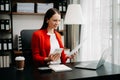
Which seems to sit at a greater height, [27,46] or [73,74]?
[27,46]

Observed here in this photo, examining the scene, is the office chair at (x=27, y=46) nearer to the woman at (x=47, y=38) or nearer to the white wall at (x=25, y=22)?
the woman at (x=47, y=38)

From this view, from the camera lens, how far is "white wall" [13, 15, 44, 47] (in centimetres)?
427

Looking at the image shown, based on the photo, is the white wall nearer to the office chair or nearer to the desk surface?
the office chair

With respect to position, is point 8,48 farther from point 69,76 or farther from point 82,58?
point 69,76

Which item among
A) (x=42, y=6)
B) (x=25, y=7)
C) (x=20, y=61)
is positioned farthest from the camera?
(x=42, y=6)

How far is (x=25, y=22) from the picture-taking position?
4332 mm

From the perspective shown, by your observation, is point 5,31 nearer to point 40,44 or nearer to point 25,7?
point 25,7

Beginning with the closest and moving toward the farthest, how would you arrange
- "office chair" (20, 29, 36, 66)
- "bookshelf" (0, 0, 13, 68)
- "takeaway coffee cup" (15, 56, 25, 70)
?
"takeaway coffee cup" (15, 56, 25, 70) < "office chair" (20, 29, 36, 66) < "bookshelf" (0, 0, 13, 68)

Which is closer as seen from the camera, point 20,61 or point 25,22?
point 20,61

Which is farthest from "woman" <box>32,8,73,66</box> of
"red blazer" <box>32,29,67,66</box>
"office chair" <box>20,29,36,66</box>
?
"office chair" <box>20,29,36,66</box>

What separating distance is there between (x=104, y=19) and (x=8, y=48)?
1.87m

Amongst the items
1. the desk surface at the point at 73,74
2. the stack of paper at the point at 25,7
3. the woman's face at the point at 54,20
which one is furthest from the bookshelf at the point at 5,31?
the desk surface at the point at 73,74

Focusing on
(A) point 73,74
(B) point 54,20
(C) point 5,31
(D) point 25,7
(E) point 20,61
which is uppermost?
(D) point 25,7

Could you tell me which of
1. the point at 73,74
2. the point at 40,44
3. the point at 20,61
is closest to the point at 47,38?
the point at 40,44
